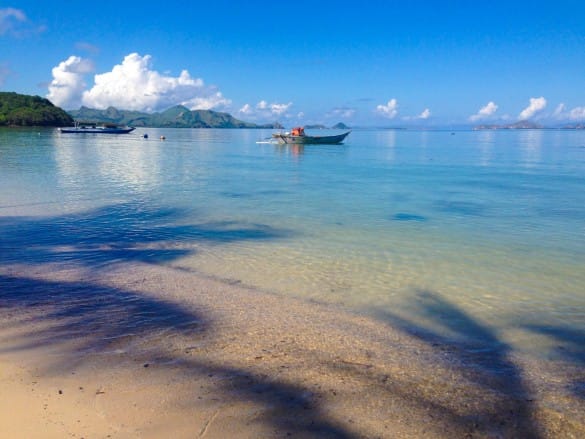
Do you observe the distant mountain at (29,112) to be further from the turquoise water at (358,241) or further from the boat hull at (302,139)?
the turquoise water at (358,241)

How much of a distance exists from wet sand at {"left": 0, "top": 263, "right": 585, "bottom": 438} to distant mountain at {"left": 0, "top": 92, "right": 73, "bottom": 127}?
159398mm

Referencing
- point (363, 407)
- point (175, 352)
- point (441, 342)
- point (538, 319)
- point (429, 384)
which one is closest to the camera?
point (363, 407)

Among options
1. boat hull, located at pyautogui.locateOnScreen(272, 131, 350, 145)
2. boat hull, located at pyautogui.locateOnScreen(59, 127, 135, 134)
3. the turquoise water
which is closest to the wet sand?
the turquoise water

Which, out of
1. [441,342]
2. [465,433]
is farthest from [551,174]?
[465,433]

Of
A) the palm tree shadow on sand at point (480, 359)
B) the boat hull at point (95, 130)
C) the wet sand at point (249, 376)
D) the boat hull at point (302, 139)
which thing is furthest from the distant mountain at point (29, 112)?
the palm tree shadow on sand at point (480, 359)

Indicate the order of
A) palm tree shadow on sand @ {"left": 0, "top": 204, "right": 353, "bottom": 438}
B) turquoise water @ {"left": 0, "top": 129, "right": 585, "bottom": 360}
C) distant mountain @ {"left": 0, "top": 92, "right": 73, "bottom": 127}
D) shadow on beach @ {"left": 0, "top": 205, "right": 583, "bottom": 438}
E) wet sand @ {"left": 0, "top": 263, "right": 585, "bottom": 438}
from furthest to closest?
distant mountain @ {"left": 0, "top": 92, "right": 73, "bottom": 127} < turquoise water @ {"left": 0, "top": 129, "right": 585, "bottom": 360} < palm tree shadow on sand @ {"left": 0, "top": 204, "right": 353, "bottom": 438} < shadow on beach @ {"left": 0, "top": 205, "right": 583, "bottom": 438} < wet sand @ {"left": 0, "top": 263, "right": 585, "bottom": 438}

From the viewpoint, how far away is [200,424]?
4387 mm

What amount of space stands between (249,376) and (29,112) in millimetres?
168507

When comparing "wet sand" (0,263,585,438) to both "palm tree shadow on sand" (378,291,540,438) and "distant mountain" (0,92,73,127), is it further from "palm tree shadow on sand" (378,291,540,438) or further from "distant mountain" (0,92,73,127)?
"distant mountain" (0,92,73,127)

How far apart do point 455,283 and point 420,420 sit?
18.6 feet

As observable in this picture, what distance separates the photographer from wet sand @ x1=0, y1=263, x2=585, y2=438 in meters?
4.46

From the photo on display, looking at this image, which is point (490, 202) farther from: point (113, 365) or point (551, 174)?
point (113, 365)

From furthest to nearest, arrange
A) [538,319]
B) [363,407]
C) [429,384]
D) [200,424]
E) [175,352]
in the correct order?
[538,319] < [175,352] < [429,384] < [363,407] < [200,424]

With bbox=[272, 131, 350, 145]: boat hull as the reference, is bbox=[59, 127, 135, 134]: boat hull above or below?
above
